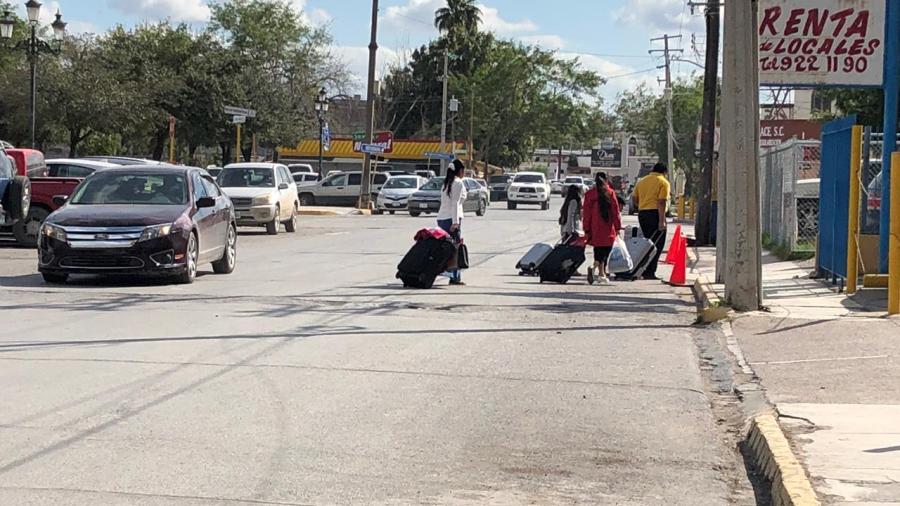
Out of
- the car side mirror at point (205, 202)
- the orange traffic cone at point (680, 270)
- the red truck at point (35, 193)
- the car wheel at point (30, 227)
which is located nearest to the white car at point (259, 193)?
the red truck at point (35, 193)

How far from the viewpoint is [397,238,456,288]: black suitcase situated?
16.8m

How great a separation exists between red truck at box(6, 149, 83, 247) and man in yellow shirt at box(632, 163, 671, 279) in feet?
32.5

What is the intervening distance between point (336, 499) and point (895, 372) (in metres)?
5.40

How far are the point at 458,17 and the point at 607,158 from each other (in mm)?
45805

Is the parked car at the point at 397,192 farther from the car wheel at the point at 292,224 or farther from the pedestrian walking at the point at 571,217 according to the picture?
the pedestrian walking at the point at 571,217

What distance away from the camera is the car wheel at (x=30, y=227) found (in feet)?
75.5

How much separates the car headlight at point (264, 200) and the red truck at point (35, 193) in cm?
653

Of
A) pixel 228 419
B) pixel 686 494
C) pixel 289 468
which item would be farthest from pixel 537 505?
pixel 228 419

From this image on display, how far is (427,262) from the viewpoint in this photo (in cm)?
1681

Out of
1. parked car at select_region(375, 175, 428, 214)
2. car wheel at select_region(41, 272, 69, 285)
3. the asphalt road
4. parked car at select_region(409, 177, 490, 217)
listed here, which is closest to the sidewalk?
the asphalt road

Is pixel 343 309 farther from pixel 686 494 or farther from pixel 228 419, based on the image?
pixel 686 494

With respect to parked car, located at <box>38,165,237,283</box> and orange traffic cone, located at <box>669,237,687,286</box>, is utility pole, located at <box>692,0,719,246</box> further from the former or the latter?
parked car, located at <box>38,165,237,283</box>

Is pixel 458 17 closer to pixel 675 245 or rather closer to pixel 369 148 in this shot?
pixel 369 148

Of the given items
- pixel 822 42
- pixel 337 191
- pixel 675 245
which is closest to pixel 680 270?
pixel 675 245
